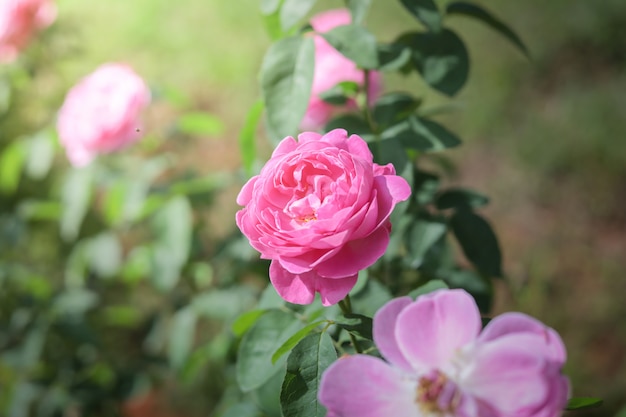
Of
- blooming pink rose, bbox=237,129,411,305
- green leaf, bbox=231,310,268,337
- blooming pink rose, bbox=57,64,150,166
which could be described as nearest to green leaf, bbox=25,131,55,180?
blooming pink rose, bbox=57,64,150,166

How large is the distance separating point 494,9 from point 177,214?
0.89 meters

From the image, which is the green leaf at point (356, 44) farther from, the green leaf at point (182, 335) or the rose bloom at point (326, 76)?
the green leaf at point (182, 335)

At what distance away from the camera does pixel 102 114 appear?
3.66 feet

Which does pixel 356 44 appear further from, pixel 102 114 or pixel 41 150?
pixel 41 150

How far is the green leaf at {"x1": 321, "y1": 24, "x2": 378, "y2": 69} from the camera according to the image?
625mm

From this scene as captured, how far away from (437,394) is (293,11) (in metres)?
0.42

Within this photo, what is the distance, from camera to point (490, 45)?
4.93 ft

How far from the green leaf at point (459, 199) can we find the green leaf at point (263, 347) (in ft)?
0.85

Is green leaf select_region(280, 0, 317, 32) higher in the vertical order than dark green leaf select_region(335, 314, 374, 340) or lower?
higher

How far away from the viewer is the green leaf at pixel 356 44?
0.62 meters

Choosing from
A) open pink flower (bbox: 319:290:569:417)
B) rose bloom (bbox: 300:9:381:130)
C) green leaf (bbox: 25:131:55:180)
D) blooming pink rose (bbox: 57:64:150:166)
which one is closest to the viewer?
open pink flower (bbox: 319:290:569:417)

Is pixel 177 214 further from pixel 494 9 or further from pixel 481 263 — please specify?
pixel 494 9

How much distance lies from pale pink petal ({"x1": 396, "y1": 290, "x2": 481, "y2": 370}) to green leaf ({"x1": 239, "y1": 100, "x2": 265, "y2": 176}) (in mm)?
374

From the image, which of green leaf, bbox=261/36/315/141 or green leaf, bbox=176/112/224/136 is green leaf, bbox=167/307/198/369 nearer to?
green leaf, bbox=176/112/224/136
